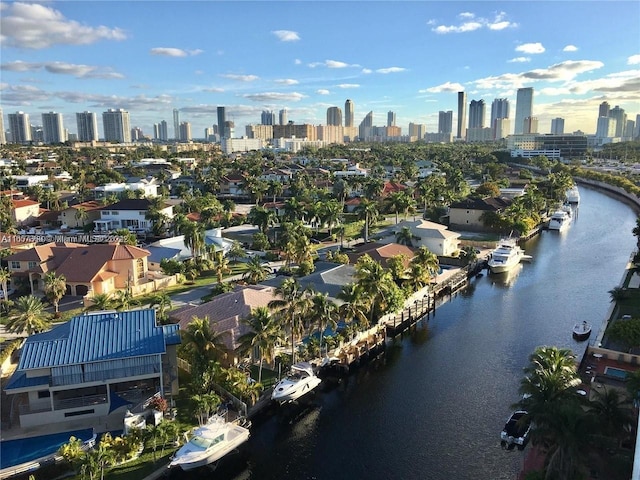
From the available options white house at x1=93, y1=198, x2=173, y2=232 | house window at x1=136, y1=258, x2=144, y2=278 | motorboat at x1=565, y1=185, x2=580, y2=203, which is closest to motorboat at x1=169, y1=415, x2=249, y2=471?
house window at x1=136, y1=258, x2=144, y2=278

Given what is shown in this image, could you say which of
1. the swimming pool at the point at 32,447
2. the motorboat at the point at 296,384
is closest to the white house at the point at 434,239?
the motorboat at the point at 296,384

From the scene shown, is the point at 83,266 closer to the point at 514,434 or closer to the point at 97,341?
the point at 97,341

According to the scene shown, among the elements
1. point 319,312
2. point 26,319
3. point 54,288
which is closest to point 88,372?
point 26,319

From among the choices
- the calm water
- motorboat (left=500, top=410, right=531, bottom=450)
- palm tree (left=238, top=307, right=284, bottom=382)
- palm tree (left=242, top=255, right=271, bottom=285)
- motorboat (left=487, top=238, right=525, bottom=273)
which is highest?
palm tree (left=238, top=307, right=284, bottom=382)

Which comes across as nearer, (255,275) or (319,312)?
(319,312)

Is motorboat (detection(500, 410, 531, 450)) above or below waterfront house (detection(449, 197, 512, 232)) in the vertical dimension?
below

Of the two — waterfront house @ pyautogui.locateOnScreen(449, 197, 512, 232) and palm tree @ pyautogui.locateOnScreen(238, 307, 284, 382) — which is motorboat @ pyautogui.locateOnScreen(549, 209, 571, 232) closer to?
waterfront house @ pyautogui.locateOnScreen(449, 197, 512, 232)
